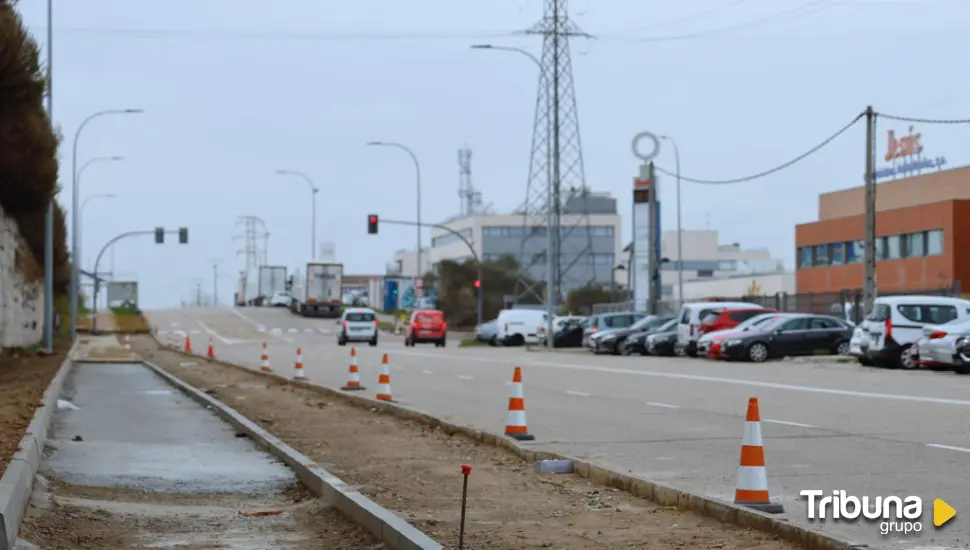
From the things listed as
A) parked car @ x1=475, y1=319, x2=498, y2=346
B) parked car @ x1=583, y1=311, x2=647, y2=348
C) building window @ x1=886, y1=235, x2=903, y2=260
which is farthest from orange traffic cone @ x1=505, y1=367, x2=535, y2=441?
building window @ x1=886, y1=235, x2=903, y2=260

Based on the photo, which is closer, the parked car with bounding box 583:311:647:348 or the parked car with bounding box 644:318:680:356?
the parked car with bounding box 644:318:680:356

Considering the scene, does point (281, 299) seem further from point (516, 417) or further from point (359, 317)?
point (516, 417)

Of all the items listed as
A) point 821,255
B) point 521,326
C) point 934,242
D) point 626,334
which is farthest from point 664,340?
point 821,255

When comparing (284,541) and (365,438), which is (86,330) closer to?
(365,438)

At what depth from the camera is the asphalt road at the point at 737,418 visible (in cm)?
1113

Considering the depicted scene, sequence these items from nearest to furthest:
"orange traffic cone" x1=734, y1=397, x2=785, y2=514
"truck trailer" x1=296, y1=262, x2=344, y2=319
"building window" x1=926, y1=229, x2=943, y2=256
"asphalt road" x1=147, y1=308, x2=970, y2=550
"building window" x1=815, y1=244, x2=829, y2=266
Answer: "orange traffic cone" x1=734, y1=397, x2=785, y2=514, "asphalt road" x1=147, y1=308, x2=970, y2=550, "building window" x1=926, y1=229, x2=943, y2=256, "building window" x1=815, y1=244, x2=829, y2=266, "truck trailer" x1=296, y1=262, x2=344, y2=319

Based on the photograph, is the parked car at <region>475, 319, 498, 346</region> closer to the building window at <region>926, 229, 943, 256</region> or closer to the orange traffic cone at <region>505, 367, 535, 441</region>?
the building window at <region>926, 229, 943, 256</region>

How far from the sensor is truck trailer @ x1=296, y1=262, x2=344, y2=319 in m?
93.6

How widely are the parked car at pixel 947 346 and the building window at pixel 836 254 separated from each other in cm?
4753

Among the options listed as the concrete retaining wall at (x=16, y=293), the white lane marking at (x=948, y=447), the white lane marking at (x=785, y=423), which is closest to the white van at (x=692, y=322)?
the concrete retaining wall at (x=16, y=293)

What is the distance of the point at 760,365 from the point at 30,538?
1134 inches

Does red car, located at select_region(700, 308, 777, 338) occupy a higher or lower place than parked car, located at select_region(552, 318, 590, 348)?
higher

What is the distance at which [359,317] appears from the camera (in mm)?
63375

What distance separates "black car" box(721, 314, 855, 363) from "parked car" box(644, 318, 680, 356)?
612cm
